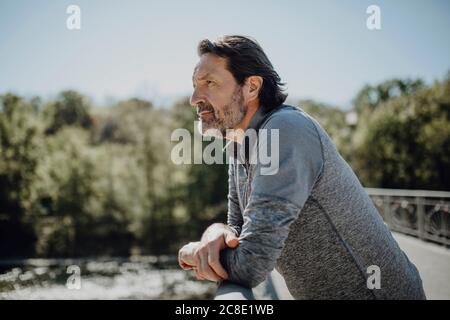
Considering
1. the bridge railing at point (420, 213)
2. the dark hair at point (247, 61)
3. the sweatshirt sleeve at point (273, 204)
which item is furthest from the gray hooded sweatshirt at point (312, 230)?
the bridge railing at point (420, 213)

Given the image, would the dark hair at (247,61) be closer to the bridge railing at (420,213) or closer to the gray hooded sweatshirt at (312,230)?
the gray hooded sweatshirt at (312,230)

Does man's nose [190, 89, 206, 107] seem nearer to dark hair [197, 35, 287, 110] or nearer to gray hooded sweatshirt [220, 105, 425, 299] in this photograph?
dark hair [197, 35, 287, 110]

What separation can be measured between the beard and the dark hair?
70mm

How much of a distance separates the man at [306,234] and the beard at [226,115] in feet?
0.29

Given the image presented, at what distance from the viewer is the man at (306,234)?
103 centimetres

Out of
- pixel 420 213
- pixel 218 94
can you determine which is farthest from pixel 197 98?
pixel 420 213

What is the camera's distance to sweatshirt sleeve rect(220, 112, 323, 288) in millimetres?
1015

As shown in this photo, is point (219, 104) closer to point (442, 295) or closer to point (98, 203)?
point (442, 295)

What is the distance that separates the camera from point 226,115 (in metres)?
1.43

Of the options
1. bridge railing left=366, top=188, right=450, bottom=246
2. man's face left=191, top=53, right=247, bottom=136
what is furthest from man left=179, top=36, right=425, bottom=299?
bridge railing left=366, top=188, right=450, bottom=246
